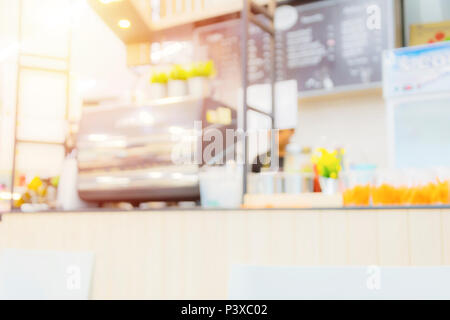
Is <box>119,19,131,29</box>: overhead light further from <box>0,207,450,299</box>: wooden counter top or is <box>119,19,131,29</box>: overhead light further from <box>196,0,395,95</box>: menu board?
<box>0,207,450,299</box>: wooden counter top

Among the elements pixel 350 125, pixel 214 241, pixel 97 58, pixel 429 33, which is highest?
pixel 97 58

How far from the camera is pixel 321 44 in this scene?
3.27 meters

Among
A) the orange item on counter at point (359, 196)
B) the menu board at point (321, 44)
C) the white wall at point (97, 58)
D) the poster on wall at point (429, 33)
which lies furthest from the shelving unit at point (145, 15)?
the white wall at point (97, 58)

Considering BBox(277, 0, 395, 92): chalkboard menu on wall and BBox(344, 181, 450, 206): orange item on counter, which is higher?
BBox(277, 0, 395, 92): chalkboard menu on wall

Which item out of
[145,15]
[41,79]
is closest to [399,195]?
[145,15]

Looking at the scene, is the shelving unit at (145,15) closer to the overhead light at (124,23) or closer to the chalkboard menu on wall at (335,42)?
the overhead light at (124,23)

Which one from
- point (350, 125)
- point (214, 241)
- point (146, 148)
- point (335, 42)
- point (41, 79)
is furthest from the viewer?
point (41, 79)

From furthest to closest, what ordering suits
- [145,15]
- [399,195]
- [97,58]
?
1. [97,58]
2. [145,15]
3. [399,195]

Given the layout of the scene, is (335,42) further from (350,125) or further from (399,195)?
(399,195)

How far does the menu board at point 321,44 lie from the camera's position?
306 cm

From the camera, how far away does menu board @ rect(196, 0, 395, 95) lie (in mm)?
3057

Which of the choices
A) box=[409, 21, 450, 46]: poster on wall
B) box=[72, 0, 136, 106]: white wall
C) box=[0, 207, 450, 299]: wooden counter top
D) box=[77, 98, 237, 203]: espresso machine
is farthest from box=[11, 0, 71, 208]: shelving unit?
box=[409, 21, 450, 46]: poster on wall
